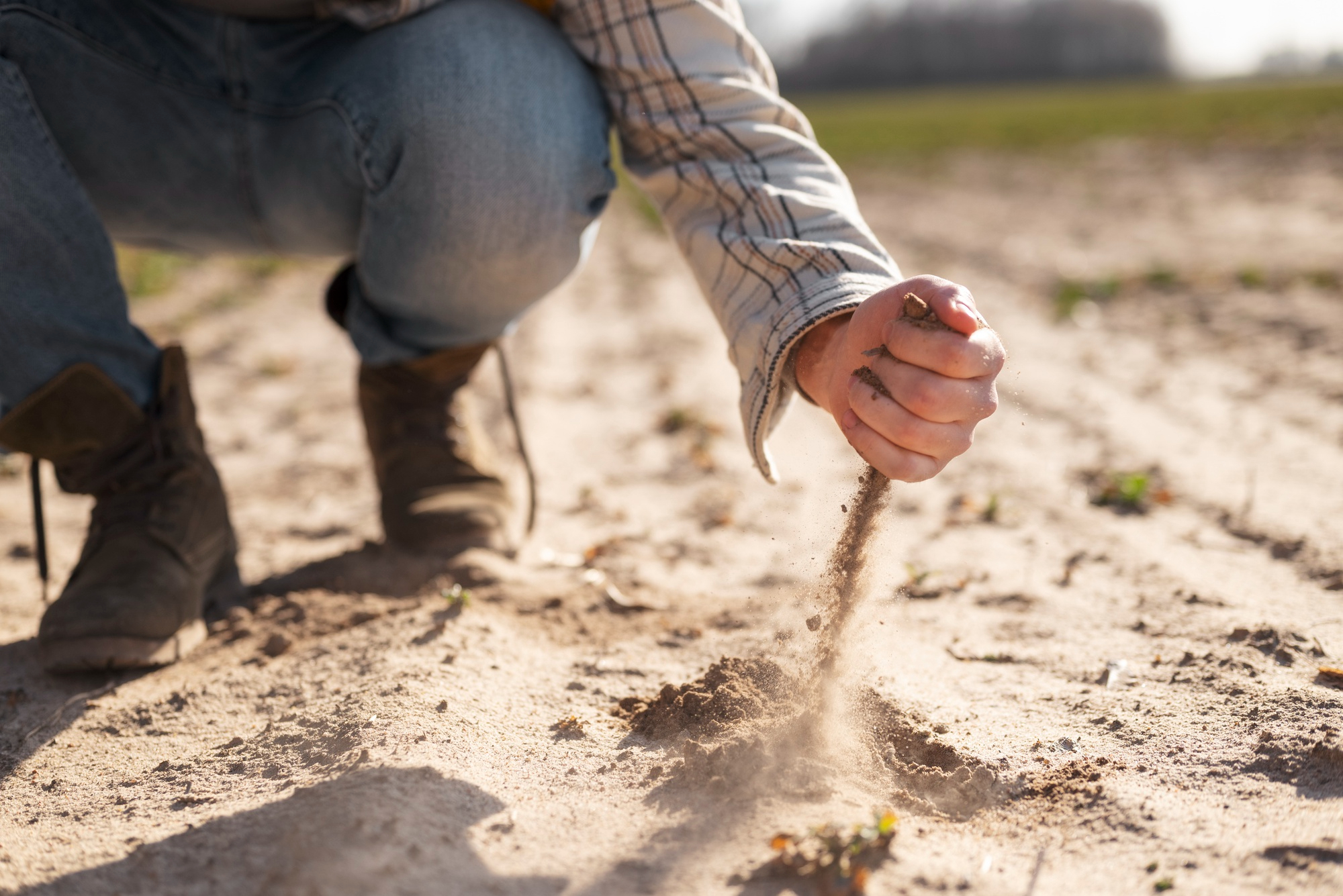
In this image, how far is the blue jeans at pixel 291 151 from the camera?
1.90 m

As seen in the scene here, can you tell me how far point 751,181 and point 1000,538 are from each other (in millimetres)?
1236

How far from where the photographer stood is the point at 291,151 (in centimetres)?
212

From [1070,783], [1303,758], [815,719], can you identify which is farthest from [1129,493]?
[815,719]

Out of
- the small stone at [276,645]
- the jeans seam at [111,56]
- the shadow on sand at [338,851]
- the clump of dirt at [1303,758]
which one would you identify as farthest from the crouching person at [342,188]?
the clump of dirt at [1303,758]

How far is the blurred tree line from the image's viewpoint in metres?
83.8

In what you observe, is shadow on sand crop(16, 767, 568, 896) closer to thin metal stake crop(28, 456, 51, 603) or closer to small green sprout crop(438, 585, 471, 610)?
small green sprout crop(438, 585, 471, 610)

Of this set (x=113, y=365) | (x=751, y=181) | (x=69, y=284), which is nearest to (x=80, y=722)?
(x=113, y=365)

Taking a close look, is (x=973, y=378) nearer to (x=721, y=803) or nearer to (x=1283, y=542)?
(x=721, y=803)

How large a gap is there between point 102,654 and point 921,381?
1.56 m

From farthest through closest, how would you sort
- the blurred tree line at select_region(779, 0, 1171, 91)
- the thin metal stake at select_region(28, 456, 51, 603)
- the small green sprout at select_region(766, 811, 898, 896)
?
1. the blurred tree line at select_region(779, 0, 1171, 91)
2. the thin metal stake at select_region(28, 456, 51, 603)
3. the small green sprout at select_region(766, 811, 898, 896)

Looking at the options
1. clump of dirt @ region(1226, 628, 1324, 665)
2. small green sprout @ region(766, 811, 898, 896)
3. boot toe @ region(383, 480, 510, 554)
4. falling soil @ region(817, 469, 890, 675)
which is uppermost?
falling soil @ region(817, 469, 890, 675)

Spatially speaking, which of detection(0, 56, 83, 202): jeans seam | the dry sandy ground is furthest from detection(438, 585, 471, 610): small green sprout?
detection(0, 56, 83, 202): jeans seam

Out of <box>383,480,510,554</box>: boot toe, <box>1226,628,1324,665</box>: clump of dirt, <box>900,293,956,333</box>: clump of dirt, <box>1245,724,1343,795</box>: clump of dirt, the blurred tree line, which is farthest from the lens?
the blurred tree line

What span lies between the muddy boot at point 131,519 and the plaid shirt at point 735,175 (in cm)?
95
